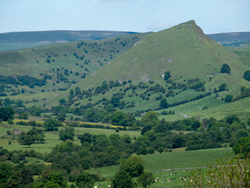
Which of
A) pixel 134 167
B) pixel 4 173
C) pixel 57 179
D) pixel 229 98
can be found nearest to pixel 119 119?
pixel 229 98

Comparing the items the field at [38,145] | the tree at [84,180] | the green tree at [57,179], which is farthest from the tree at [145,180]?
the field at [38,145]

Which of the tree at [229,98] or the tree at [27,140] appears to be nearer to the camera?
the tree at [27,140]

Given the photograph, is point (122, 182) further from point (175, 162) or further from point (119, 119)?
point (119, 119)

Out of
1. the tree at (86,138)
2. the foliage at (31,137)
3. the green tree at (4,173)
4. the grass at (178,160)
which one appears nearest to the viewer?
the green tree at (4,173)

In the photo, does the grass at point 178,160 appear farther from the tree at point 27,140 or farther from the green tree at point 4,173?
the tree at point 27,140

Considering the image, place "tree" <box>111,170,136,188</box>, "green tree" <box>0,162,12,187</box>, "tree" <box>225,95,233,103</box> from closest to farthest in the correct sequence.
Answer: "tree" <box>111,170,136,188</box> → "green tree" <box>0,162,12,187</box> → "tree" <box>225,95,233,103</box>

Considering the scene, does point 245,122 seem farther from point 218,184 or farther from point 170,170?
point 218,184

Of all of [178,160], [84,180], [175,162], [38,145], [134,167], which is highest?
[84,180]

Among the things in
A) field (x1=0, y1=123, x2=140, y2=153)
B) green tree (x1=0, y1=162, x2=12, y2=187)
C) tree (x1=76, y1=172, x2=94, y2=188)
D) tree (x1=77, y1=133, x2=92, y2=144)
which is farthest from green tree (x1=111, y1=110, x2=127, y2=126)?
tree (x1=76, y1=172, x2=94, y2=188)

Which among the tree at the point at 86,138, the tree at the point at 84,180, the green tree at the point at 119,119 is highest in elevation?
the tree at the point at 84,180

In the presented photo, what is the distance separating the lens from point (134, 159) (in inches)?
3287

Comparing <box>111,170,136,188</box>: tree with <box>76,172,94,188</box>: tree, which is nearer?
<box>111,170,136,188</box>: tree

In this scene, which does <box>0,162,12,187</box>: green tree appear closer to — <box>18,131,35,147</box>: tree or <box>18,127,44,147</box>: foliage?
<box>18,131,35,147</box>: tree

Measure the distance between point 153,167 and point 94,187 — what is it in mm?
21667
